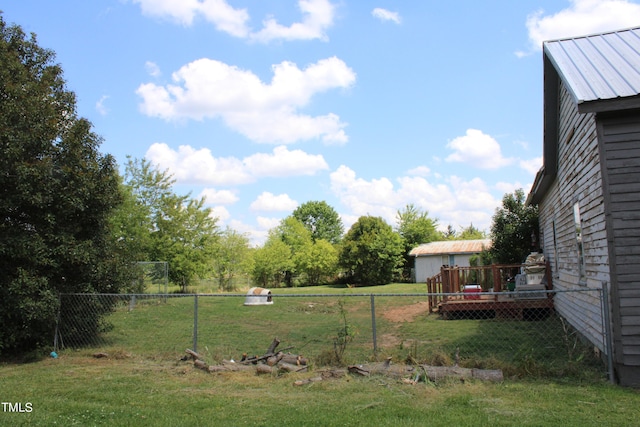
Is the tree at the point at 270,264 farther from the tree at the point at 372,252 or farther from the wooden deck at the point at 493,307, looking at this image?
the wooden deck at the point at 493,307

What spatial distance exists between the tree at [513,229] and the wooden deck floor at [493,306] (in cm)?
715

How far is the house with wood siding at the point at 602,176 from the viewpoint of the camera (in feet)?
19.4

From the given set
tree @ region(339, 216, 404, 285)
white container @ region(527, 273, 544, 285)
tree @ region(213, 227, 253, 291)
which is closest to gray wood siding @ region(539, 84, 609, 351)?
white container @ region(527, 273, 544, 285)

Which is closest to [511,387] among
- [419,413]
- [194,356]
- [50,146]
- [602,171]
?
[419,413]

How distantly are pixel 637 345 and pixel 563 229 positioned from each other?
5.08m

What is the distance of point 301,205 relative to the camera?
241 feet

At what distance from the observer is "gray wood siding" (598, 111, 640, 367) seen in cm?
585

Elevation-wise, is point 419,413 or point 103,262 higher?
point 103,262

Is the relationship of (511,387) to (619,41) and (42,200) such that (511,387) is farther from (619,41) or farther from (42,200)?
(42,200)

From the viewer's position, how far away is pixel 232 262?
125 feet

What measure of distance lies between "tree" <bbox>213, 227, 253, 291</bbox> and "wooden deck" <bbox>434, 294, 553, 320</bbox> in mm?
24634

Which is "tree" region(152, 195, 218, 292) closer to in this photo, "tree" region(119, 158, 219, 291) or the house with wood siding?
"tree" region(119, 158, 219, 291)

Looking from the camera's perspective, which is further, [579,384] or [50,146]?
[50,146]

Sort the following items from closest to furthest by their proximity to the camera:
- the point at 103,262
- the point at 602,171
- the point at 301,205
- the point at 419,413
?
the point at 419,413 < the point at 602,171 < the point at 103,262 < the point at 301,205
